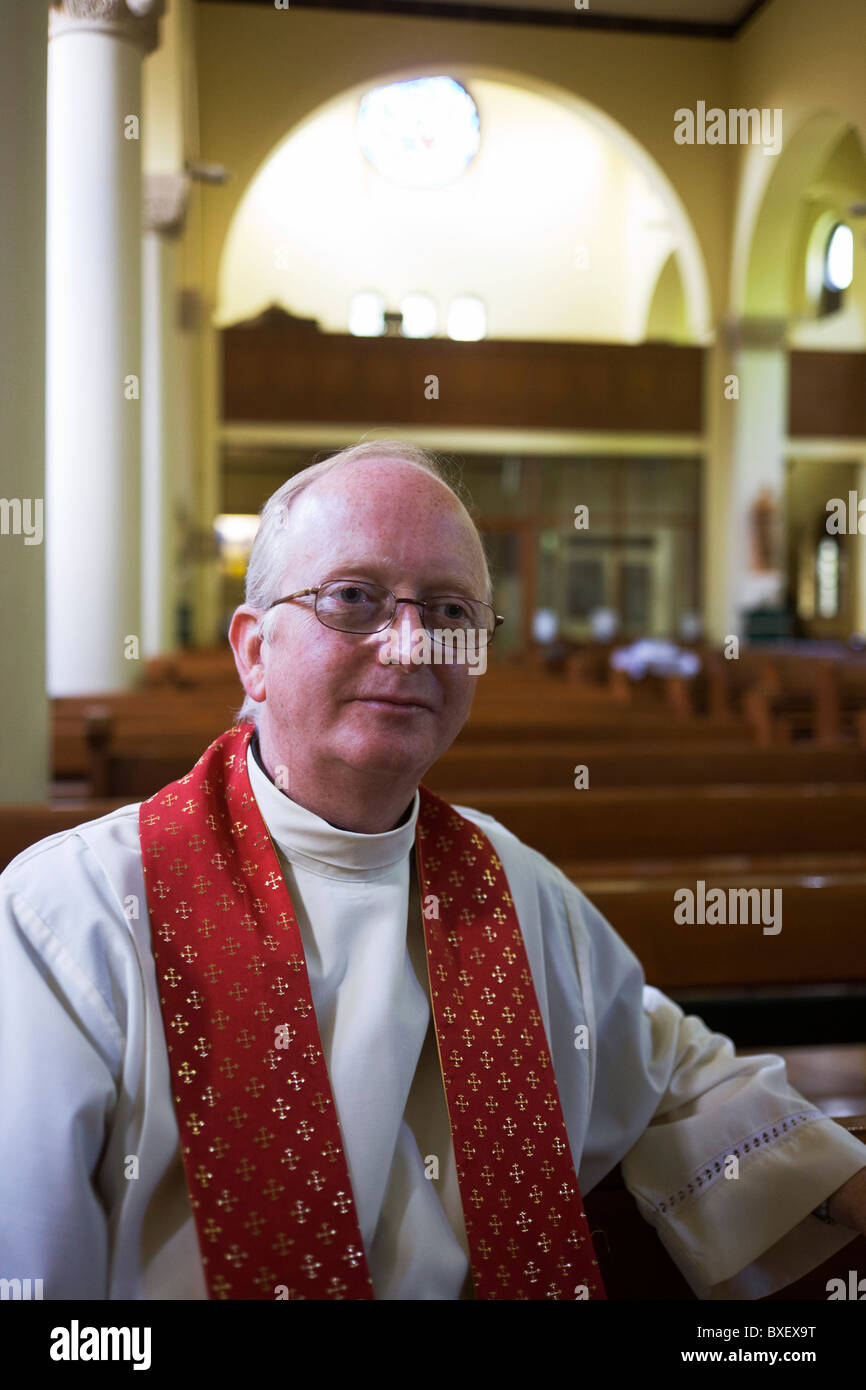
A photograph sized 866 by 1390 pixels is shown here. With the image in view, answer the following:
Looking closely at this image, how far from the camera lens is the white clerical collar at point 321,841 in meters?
1.41

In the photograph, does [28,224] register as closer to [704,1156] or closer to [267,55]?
[704,1156]

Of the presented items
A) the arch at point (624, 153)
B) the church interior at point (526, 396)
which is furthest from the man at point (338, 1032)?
the arch at point (624, 153)

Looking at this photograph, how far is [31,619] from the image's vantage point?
245 cm

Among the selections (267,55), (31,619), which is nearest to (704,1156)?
(31,619)

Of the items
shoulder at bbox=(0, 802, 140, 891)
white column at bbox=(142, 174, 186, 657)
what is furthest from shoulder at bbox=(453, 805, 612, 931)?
white column at bbox=(142, 174, 186, 657)

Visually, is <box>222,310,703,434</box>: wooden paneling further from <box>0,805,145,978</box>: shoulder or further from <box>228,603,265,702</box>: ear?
<box>0,805,145,978</box>: shoulder

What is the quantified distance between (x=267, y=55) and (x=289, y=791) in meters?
10.1

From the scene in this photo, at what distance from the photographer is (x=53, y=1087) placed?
119cm

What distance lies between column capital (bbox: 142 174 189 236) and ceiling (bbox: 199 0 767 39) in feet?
8.42

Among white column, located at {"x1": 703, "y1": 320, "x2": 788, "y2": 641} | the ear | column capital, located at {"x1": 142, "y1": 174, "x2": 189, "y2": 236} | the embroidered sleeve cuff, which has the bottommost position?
the embroidered sleeve cuff

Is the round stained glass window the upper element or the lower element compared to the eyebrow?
upper

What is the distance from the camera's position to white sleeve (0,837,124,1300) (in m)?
1.16

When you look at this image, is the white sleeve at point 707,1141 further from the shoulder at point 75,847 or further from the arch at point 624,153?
the arch at point 624,153

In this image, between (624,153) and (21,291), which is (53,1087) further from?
(624,153)
